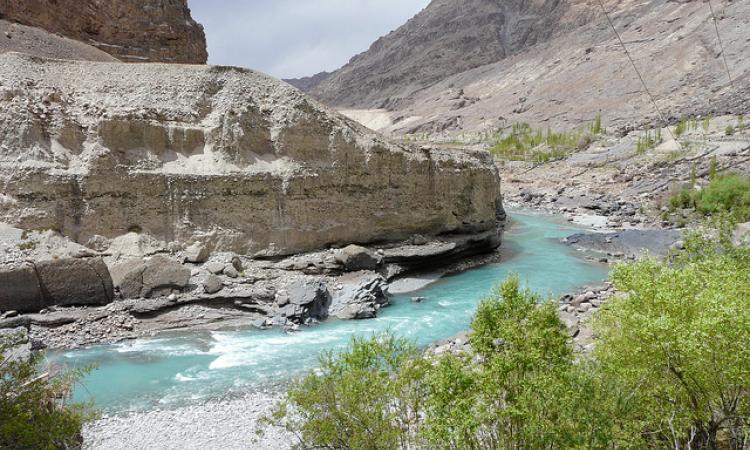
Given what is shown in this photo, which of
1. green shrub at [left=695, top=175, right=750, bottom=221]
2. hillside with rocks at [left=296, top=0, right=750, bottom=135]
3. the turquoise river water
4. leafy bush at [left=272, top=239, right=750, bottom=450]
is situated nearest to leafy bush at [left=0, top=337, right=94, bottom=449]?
leafy bush at [left=272, top=239, right=750, bottom=450]

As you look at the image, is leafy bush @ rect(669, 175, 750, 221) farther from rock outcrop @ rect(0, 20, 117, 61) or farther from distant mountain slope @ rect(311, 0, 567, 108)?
distant mountain slope @ rect(311, 0, 567, 108)

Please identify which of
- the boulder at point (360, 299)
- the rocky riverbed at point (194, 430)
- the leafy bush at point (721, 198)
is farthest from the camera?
the leafy bush at point (721, 198)

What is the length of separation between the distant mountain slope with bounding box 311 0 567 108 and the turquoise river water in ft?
353

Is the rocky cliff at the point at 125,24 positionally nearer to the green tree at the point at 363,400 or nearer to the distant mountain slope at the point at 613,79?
the green tree at the point at 363,400

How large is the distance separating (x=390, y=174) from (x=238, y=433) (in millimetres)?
16169

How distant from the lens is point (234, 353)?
16266 mm

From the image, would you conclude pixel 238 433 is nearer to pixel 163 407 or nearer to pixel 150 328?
pixel 163 407

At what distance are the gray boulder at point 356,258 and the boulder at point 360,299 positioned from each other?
47.4 inches

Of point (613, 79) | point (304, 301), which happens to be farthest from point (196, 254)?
point (613, 79)

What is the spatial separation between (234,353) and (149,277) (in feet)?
17.8

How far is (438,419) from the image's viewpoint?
6.70m

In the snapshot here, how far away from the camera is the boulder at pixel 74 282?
17.7 meters

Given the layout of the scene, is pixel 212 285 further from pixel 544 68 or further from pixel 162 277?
pixel 544 68

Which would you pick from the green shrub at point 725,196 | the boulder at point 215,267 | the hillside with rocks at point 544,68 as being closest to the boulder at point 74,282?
the boulder at point 215,267
